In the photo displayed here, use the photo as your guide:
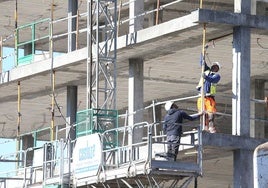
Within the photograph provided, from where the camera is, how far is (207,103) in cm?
2420

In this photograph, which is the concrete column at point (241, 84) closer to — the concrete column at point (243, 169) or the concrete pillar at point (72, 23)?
the concrete column at point (243, 169)

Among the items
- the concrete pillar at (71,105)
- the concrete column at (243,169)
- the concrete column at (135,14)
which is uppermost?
the concrete column at (135,14)

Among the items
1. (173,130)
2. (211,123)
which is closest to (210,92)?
(211,123)

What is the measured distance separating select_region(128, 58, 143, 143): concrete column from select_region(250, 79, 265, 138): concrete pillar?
411 cm

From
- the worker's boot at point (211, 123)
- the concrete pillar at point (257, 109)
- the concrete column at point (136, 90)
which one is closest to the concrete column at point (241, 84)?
the worker's boot at point (211, 123)

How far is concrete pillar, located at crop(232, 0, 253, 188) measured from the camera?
81.9 ft

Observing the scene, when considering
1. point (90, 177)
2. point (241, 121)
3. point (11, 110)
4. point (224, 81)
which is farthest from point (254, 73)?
point (11, 110)

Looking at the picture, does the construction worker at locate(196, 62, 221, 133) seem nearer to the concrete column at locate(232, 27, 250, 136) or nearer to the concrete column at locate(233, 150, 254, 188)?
the concrete column at locate(232, 27, 250, 136)

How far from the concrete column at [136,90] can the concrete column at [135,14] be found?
0.90m

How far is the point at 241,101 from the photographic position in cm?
2517

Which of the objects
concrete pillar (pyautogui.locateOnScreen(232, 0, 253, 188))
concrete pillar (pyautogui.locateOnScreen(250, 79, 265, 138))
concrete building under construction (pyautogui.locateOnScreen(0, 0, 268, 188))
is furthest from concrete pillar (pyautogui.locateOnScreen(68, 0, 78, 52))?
concrete pillar (pyautogui.locateOnScreen(232, 0, 253, 188))

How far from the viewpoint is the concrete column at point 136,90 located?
29969 millimetres

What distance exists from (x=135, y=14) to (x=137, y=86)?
6.96ft

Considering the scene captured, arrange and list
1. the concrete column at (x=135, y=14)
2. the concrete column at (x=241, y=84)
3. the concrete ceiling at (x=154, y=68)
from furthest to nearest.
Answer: the concrete column at (x=135, y=14) → the concrete ceiling at (x=154, y=68) → the concrete column at (x=241, y=84)
